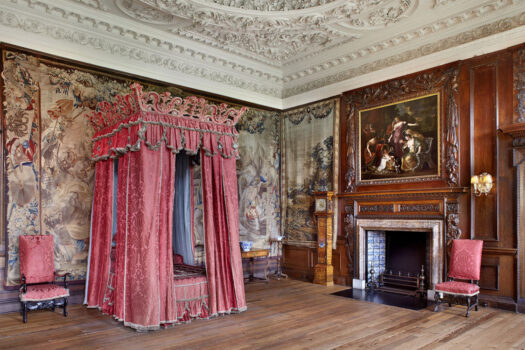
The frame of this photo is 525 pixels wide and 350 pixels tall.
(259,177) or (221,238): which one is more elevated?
(259,177)

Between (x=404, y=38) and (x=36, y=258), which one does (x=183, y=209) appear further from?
(x=404, y=38)

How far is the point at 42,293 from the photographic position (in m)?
5.85

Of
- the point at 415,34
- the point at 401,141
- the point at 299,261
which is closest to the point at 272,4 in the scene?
the point at 415,34

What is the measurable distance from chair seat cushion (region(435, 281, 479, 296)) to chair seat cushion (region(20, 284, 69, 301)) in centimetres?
588

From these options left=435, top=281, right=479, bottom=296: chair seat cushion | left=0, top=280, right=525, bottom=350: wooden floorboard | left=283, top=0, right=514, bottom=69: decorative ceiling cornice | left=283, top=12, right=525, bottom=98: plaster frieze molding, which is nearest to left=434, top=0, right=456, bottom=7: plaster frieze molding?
left=283, top=0, right=514, bottom=69: decorative ceiling cornice

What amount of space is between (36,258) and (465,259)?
22.7 ft

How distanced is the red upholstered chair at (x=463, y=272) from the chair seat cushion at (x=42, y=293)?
5890 mm

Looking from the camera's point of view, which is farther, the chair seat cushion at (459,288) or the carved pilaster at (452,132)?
the carved pilaster at (452,132)

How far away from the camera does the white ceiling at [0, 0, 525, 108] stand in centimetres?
685

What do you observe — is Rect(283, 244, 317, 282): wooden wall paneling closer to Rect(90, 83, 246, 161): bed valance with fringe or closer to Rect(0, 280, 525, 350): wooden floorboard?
Rect(0, 280, 525, 350): wooden floorboard

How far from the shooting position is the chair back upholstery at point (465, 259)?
21.2 feet

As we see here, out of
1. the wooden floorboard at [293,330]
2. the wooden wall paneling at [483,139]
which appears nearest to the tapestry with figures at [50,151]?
the wooden floorboard at [293,330]

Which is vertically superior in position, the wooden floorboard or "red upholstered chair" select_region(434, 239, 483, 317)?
"red upholstered chair" select_region(434, 239, 483, 317)

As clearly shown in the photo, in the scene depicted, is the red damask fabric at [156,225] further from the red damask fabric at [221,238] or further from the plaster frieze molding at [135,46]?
the plaster frieze molding at [135,46]
